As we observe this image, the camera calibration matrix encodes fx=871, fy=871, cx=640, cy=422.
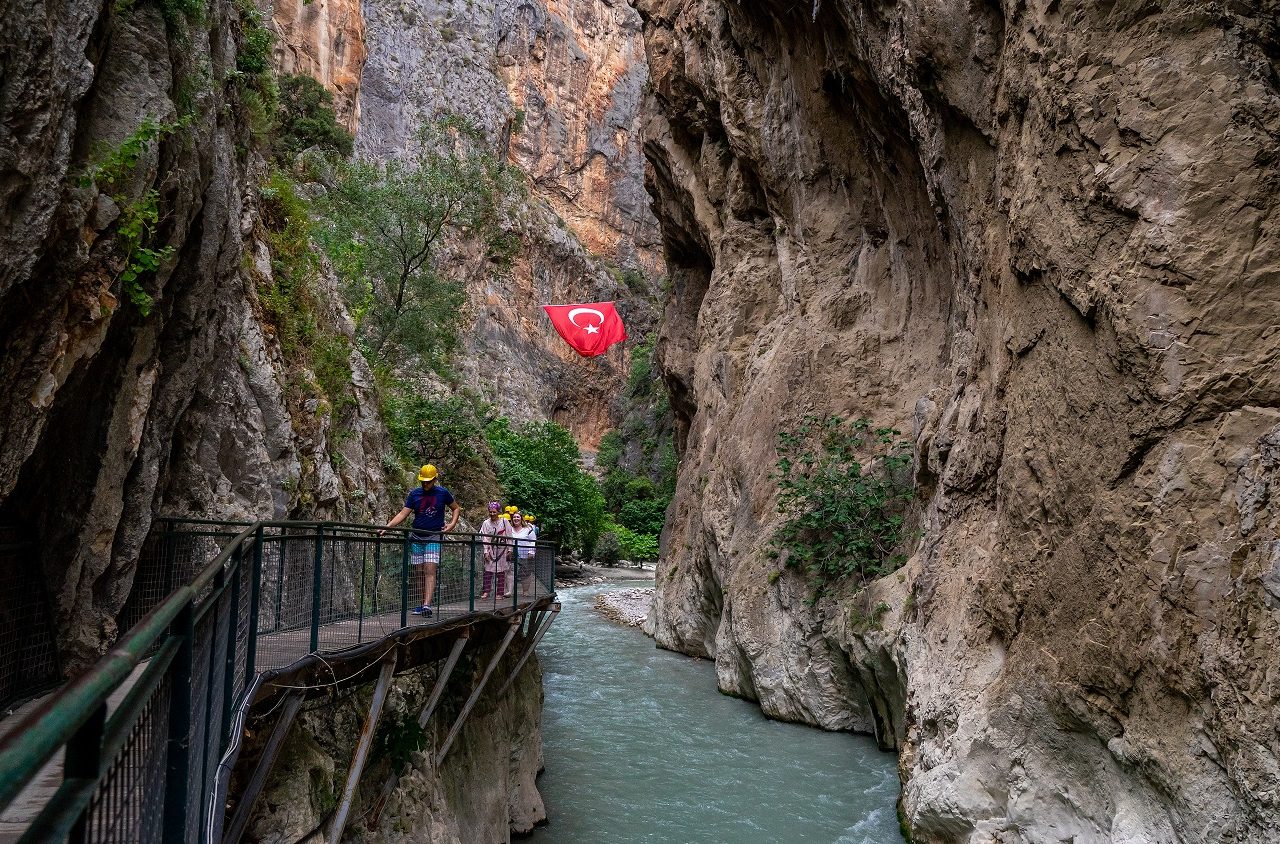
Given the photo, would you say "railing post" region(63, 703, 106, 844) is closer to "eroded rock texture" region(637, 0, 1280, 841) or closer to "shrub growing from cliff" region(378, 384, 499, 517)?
"eroded rock texture" region(637, 0, 1280, 841)

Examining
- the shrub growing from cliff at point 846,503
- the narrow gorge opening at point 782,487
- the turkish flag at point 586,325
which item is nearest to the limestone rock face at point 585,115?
the turkish flag at point 586,325

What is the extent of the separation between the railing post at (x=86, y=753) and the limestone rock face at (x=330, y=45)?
128ft

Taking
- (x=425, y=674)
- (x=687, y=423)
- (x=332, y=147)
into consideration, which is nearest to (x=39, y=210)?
(x=425, y=674)

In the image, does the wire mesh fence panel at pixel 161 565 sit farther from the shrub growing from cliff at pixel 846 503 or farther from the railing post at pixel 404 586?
the shrub growing from cliff at pixel 846 503

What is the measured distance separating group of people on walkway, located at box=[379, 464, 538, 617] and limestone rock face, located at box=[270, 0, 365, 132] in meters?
31.7

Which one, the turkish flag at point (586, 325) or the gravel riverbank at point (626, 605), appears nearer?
the gravel riverbank at point (626, 605)

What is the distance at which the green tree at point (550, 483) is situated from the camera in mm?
36250

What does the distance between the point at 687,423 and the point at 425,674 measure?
19573 mm

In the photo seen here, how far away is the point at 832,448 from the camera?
14.4 meters

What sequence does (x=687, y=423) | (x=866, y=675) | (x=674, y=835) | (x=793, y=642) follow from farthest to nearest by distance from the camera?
(x=687, y=423) → (x=793, y=642) → (x=866, y=675) → (x=674, y=835)

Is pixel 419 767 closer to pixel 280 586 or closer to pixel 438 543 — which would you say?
pixel 438 543

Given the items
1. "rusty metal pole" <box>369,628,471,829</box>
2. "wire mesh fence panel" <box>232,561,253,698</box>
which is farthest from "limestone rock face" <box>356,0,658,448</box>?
"wire mesh fence panel" <box>232,561,253,698</box>

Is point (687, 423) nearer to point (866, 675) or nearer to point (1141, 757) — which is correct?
point (866, 675)

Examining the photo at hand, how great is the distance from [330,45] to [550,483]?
23254mm
